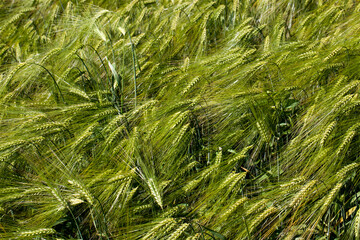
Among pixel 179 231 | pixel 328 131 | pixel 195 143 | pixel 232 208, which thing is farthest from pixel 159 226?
pixel 328 131

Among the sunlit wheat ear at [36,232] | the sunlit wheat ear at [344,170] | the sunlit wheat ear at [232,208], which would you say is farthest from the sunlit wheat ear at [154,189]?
the sunlit wheat ear at [344,170]

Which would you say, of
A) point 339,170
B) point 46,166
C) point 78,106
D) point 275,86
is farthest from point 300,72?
point 46,166

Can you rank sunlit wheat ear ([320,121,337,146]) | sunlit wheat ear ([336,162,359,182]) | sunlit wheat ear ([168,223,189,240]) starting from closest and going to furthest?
sunlit wheat ear ([168,223,189,240]) → sunlit wheat ear ([336,162,359,182]) → sunlit wheat ear ([320,121,337,146])

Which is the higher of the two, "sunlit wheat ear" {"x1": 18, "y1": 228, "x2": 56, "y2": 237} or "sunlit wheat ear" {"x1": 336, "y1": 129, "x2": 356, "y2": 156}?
"sunlit wheat ear" {"x1": 336, "y1": 129, "x2": 356, "y2": 156}

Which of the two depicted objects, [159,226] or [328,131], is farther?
[328,131]

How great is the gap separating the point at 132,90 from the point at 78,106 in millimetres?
436

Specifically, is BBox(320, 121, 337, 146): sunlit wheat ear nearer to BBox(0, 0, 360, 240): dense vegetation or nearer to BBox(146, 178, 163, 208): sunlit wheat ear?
BBox(0, 0, 360, 240): dense vegetation

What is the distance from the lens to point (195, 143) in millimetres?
1810

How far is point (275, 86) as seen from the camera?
6.03 feet

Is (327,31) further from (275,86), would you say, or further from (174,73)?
(174,73)

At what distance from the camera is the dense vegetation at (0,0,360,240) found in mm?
1350

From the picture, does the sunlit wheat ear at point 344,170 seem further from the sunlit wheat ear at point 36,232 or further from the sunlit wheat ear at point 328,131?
the sunlit wheat ear at point 36,232

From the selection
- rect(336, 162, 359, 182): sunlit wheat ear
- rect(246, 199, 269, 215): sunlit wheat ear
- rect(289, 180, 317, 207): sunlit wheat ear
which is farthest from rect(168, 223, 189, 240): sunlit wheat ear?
rect(336, 162, 359, 182): sunlit wheat ear

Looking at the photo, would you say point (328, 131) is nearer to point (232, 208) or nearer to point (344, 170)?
point (344, 170)
